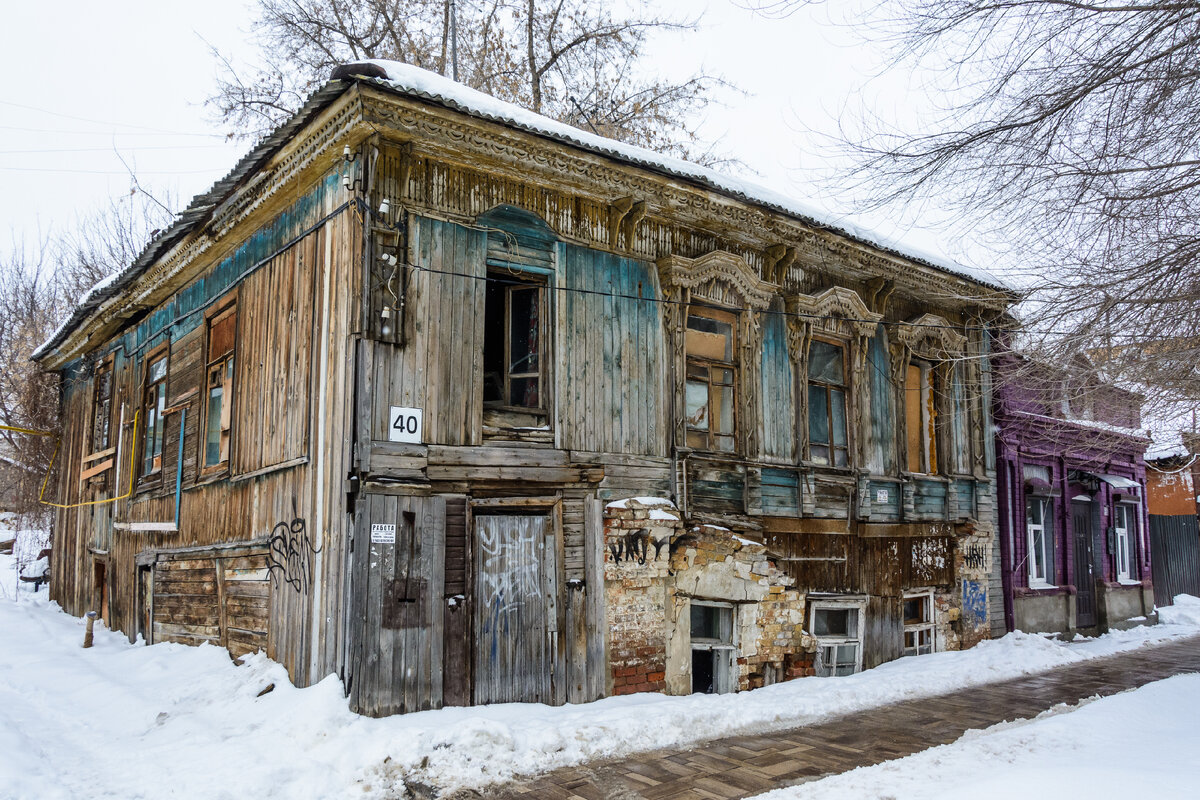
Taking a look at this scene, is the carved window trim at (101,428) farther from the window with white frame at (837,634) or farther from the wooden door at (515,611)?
the window with white frame at (837,634)

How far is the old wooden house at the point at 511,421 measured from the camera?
8188 mm

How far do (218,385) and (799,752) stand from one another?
828 centimetres

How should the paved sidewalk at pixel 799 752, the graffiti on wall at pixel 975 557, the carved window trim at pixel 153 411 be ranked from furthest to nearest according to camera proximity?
1. the graffiti on wall at pixel 975 557
2. the carved window trim at pixel 153 411
3. the paved sidewalk at pixel 799 752

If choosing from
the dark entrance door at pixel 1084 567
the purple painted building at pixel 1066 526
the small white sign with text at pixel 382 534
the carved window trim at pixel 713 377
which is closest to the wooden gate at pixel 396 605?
the small white sign with text at pixel 382 534

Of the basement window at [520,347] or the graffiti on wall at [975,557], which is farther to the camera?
the graffiti on wall at [975,557]

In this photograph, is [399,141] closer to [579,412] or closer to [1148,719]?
[579,412]

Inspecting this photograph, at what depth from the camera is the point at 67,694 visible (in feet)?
30.5

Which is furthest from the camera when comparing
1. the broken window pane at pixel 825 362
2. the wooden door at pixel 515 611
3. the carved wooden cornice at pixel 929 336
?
the carved wooden cornice at pixel 929 336

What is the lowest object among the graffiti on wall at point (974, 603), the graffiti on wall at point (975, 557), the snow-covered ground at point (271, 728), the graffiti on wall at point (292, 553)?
the snow-covered ground at point (271, 728)

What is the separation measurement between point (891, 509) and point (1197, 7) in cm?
806

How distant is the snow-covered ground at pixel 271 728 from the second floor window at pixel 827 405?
3.10 m

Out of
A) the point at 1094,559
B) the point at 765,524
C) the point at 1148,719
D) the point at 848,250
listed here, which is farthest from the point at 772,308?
the point at 1094,559

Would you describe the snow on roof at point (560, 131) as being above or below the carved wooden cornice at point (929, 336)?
above

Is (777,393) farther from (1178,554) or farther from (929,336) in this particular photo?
(1178,554)
